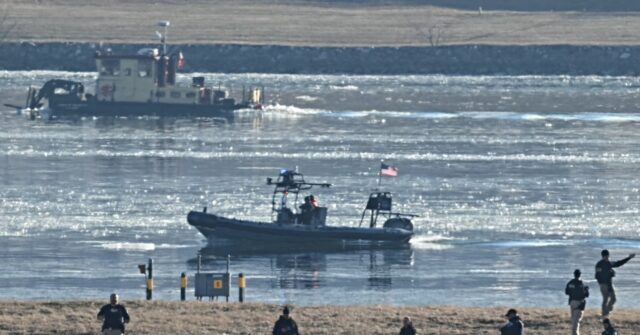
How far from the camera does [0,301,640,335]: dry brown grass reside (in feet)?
113

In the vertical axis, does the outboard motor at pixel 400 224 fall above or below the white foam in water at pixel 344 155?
below

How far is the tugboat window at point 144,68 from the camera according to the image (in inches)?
4392

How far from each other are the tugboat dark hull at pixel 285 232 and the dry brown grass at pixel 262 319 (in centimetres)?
1502

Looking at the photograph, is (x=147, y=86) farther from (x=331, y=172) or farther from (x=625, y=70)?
(x=625, y=70)

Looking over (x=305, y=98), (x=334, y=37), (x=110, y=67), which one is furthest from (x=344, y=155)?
(x=334, y=37)

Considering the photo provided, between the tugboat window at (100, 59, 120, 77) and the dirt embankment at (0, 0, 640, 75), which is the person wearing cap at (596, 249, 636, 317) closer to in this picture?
the tugboat window at (100, 59, 120, 77)

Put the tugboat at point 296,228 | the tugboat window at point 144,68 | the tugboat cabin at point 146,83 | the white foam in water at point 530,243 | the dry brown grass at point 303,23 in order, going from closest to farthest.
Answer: the tugboat at point 296,228, the white foam in water at point 530,243, the tugboat window at point 144,68, the tugboat cabin at point 146,83, the dry brown grass at point 303,23

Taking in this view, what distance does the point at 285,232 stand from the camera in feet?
172

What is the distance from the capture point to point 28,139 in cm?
9319

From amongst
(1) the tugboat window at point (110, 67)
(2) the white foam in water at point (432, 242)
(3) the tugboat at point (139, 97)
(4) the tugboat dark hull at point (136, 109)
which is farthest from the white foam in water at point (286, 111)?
(2) the white foam in water at point (432, 242)

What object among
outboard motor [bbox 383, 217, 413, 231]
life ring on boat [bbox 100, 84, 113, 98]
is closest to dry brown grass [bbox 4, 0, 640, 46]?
life ring on boat [bbox 100, 84, 113, 98]

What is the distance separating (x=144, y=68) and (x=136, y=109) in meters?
2.73

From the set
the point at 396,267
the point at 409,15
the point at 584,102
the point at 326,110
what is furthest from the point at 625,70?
the point at 396,267

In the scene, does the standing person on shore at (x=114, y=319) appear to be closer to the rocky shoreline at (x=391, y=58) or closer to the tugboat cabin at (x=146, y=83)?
the tugboat cabin at (x=146, y=83)
